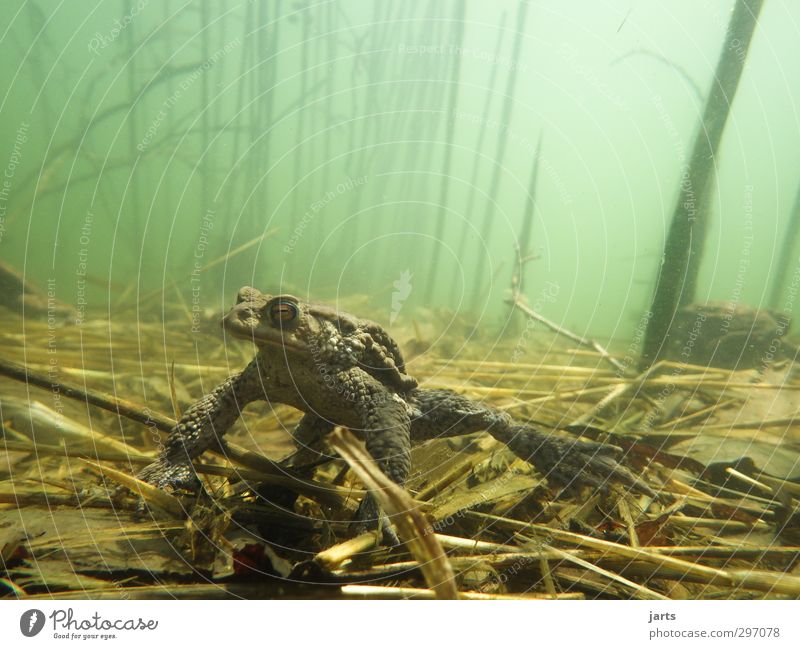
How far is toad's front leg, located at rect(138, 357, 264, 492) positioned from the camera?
95cm

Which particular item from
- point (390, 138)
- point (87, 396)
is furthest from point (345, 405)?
point (390, 138)

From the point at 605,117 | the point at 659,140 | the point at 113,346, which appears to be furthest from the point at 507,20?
the point at 113,346

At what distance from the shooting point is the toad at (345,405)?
3.05 ft

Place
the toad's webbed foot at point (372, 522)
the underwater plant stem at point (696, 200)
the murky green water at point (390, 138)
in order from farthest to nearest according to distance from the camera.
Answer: the underwater plant stem at point (696, 200)
the murky green water at point (390, 138)
the toad's webbed foot at point (372, 522)

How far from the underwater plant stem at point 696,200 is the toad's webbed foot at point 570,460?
0.52 m

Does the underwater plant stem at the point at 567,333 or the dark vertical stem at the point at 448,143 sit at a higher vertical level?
the dark vertical stem at the point at 448,143

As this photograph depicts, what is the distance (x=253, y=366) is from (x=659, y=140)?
3.97 feet

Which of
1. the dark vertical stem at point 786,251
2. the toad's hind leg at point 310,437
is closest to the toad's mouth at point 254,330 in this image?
the toad's hind leg at point 310,437

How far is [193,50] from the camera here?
3.90 feet

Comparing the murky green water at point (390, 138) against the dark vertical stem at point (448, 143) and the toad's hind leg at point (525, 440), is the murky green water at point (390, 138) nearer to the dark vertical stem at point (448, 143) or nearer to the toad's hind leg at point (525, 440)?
the dark vertical stem at point (448, 143)

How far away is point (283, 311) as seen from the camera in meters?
0.93

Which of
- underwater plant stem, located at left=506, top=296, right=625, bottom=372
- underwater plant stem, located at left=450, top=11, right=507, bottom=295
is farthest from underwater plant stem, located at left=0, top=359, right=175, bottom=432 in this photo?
underwater plant stem, located at left=506, top=296, right=625, bottom=372

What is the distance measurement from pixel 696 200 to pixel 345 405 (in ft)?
3.82
